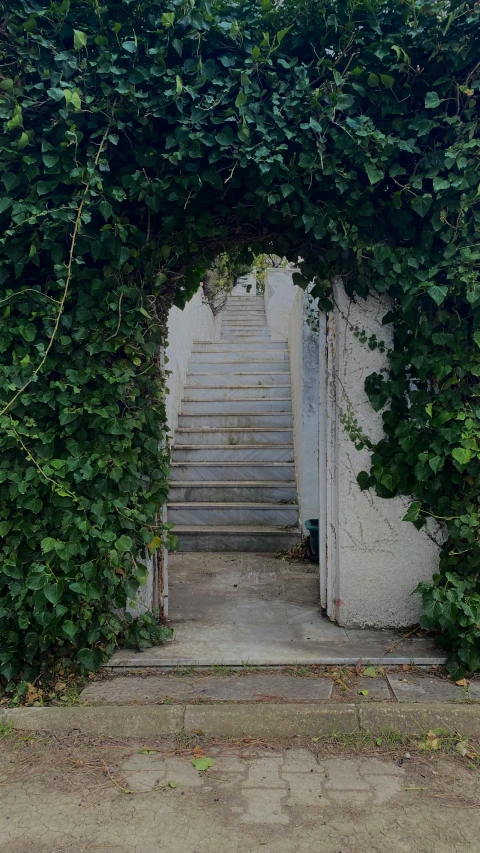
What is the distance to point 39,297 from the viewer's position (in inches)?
120

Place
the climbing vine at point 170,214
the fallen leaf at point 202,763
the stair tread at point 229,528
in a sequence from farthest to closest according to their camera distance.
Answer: the stair tread at point 229,528 < the climbing vine at point 170,214 < the fallen leaf at point 202,763

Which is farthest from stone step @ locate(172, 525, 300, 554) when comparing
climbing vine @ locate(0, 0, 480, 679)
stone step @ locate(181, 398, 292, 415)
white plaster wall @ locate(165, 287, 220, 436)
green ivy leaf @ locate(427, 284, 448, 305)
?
green ivy leaf @ locate(427, 284, 448, 305)

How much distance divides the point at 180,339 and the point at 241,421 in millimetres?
1478

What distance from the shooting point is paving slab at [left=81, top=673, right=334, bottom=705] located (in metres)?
2.88

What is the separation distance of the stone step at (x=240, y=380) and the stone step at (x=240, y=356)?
49cm

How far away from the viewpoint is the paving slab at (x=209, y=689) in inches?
114

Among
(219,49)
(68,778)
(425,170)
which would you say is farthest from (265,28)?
(68,778)

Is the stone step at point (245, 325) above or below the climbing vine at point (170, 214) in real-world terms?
above

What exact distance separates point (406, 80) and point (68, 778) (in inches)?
153

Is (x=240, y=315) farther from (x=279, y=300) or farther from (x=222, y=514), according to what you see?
(x=222, y=514)

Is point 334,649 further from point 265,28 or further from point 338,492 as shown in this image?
point 265,28

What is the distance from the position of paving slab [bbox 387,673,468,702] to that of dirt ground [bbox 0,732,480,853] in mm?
282

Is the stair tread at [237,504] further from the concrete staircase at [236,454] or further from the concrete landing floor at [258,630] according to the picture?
the concrete landing floor at [258,630]

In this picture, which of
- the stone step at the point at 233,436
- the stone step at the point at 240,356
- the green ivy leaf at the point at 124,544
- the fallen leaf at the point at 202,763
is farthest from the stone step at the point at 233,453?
the fallen leaf at the point at 202,763
